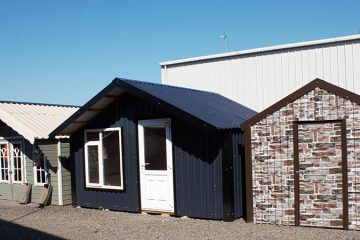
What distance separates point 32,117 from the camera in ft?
45.2

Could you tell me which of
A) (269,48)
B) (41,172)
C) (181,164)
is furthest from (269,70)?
(41,172)

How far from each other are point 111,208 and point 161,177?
197 centimetres

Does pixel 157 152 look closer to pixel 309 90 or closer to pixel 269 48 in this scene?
pixel 309 90

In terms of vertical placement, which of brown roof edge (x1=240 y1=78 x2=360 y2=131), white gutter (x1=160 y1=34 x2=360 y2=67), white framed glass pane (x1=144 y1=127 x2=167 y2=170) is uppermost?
white gutter (x1=160 y1=34 x2=360 y2=67)

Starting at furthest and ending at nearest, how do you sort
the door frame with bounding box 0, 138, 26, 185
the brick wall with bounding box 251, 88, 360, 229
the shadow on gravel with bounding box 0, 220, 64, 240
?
1. the door frame with bounding box 0, 138, 26, 185
2. the shadow on gravel with bounding box 0, 220, 64, 240
3. the brick wall with bounding box 251, 88, 360, 229

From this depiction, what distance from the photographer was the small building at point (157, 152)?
9477 mm

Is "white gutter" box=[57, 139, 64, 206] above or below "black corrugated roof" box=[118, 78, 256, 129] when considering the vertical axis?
below

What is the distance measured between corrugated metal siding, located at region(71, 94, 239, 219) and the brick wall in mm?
853

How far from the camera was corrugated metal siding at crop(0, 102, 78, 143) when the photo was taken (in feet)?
41.1

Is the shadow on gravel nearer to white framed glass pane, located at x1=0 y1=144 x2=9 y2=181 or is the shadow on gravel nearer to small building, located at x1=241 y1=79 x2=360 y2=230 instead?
small building, located at x1=241 y1=79 x2=360 y2=230

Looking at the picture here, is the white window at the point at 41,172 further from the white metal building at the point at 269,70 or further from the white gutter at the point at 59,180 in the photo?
the white metal building at the point at 269,70

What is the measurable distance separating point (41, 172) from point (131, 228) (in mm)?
5226

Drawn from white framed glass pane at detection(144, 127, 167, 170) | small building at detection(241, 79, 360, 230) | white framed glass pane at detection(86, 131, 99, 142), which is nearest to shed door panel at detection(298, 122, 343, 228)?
small building at detection(241, 79, 360, 230)

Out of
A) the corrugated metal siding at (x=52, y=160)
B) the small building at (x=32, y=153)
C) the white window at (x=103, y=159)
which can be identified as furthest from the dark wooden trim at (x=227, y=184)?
the corrugated metal siding at (x=52, y=160)
